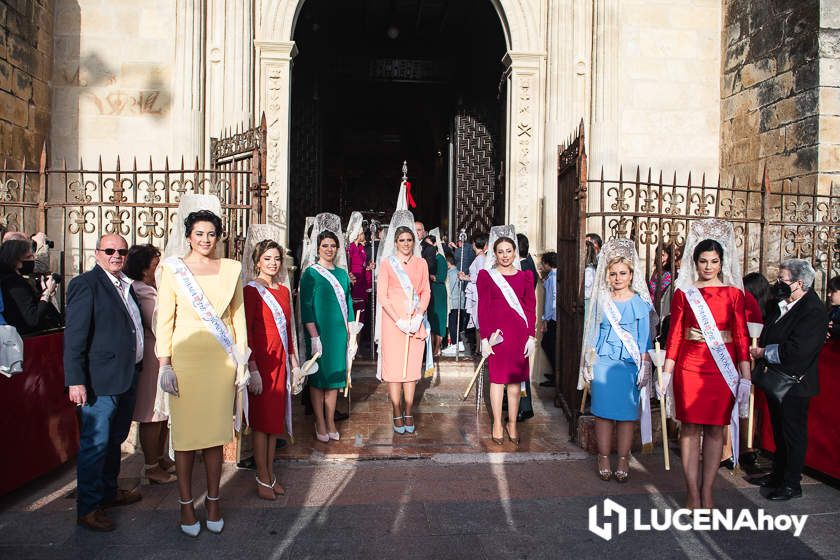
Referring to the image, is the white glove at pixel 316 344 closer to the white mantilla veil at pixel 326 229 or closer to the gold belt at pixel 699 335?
the white mantilla veil at pixel 326 229

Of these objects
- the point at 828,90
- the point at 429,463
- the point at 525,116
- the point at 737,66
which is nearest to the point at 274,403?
the point at 429,463

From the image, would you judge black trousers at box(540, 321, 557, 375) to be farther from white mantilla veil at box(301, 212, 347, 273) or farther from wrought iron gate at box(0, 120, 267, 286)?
wrought iron gate at box(0, 120, 267, 286)

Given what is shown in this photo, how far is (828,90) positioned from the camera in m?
7.54

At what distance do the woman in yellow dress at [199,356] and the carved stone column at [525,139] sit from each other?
18.3 feet

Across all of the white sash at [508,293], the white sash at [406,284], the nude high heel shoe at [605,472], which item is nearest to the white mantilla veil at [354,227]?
the white sash at [406,284]

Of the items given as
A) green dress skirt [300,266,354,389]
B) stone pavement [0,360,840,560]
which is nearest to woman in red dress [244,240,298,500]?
stone pavement [0,360,840,560]

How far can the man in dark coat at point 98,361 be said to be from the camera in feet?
12.8

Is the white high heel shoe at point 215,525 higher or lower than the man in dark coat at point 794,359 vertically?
lower

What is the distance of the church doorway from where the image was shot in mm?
10836

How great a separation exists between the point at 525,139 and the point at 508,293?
3935mm

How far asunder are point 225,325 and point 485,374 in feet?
16.5

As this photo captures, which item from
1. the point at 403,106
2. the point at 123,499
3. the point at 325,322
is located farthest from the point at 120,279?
the point at 403,106

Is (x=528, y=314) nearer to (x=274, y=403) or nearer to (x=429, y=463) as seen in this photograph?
(x=429, y=463)

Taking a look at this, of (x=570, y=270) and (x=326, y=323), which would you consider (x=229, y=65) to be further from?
(x=570, y=270)
